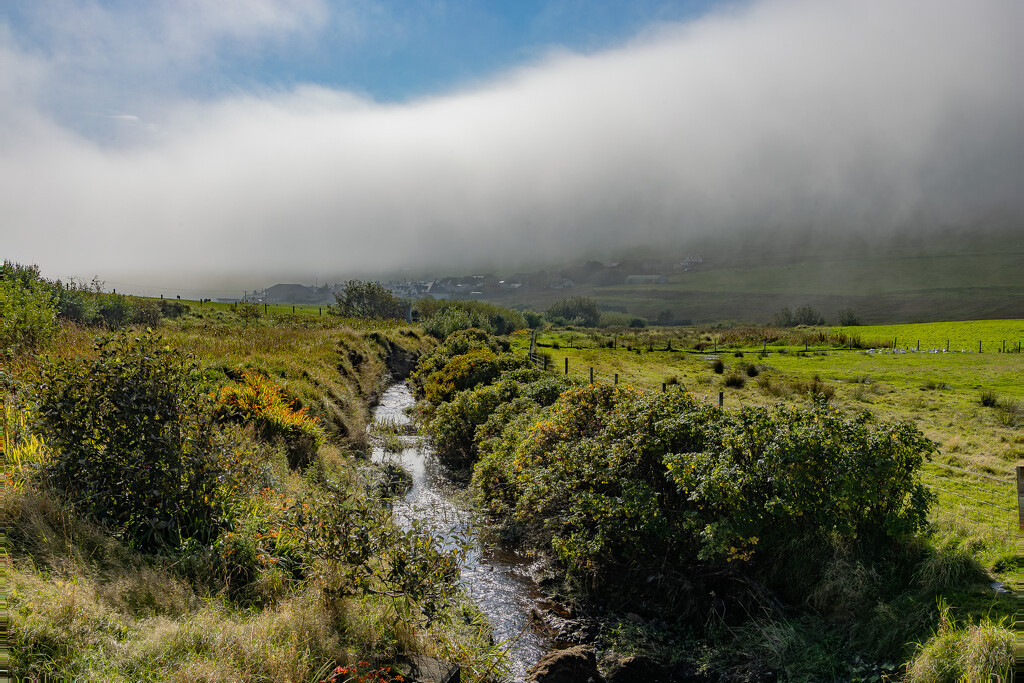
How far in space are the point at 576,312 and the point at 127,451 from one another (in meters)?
181

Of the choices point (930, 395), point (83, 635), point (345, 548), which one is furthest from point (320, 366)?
point (930, 395)

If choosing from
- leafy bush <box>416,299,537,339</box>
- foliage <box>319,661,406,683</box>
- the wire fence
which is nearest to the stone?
foliage <box>319,661,406,683</box>

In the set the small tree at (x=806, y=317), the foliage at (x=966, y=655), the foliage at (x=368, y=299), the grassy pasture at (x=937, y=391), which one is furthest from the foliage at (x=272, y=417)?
the small tree at (x=806, y=317)

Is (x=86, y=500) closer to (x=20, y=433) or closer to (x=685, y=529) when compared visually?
(x=20, y=433)

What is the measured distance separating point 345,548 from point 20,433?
5.63 metres

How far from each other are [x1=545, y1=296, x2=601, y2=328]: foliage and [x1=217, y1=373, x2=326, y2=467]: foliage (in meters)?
161

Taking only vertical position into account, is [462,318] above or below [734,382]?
above

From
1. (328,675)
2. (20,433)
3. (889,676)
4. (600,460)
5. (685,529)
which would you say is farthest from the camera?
(600,460)

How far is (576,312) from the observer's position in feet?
611

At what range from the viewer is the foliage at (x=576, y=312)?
180 meters

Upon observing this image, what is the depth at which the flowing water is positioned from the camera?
32.3 ft

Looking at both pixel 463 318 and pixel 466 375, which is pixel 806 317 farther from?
pixel 466 375

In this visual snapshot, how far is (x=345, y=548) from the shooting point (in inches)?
295

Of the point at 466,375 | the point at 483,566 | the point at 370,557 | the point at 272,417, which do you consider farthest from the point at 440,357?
the point at 370,557
